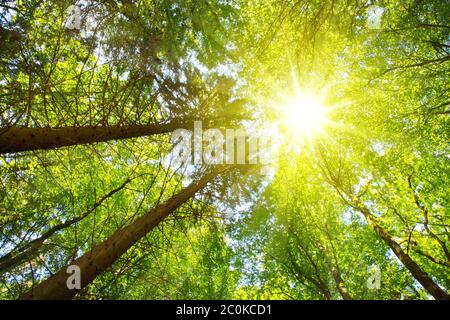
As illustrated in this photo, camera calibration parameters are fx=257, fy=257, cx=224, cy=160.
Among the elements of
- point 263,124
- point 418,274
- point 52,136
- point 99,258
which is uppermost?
point 263,124

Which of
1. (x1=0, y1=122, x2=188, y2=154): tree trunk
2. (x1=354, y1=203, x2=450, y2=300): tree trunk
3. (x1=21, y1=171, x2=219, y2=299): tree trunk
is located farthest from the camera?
(x1=354, y1=203, x2=450, y2=300): tree trunk

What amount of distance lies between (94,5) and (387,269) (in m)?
15.0

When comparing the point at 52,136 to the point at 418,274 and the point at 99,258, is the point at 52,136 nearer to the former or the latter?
the point at 99,258

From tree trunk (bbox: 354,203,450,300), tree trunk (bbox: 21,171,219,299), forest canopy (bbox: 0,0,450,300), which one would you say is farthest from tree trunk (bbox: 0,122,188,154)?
tree trunk (bbox: 354,203,450,300)

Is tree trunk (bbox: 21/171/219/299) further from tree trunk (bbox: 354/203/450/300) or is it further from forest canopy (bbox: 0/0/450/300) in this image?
tree trunk (bbox: 354/203/450/300)

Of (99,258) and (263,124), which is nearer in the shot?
(99,258)

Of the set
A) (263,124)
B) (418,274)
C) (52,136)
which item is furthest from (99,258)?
(263,124)

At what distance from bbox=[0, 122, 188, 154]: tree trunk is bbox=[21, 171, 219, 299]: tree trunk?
1429 millimetres

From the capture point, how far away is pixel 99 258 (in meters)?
3.15

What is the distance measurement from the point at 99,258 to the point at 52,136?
164 cm

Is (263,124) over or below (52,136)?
over

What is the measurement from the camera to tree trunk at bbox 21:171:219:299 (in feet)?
8.60

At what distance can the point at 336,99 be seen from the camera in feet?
28.0
